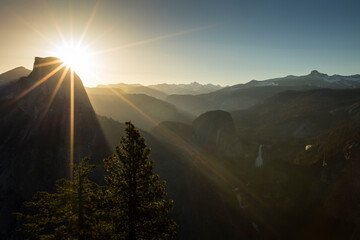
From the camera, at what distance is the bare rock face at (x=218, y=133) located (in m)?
76.6

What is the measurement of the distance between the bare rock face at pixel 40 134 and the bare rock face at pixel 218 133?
153ft

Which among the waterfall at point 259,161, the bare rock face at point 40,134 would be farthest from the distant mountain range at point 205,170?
the waterfall at point 259,161

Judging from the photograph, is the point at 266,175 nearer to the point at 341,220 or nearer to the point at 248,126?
the point at 341,220

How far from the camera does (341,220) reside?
44.2m

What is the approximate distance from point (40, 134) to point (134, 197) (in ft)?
101

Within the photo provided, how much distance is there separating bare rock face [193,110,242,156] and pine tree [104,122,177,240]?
221 ft

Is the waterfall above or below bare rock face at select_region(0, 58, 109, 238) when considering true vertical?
below

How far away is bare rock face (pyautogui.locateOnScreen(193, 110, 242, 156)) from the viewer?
7662cm

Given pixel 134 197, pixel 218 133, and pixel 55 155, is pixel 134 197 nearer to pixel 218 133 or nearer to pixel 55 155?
pixel 55 155

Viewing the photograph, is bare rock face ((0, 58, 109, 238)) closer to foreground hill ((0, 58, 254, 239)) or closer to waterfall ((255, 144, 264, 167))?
foreground hill ((0, 58, 254, 239))

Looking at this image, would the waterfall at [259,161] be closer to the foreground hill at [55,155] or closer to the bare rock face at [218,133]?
the bare rock face at [218,133]

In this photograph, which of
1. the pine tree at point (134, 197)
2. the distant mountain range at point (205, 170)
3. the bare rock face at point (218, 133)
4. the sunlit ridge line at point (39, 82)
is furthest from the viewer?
the bare rock face at point (218, 133)

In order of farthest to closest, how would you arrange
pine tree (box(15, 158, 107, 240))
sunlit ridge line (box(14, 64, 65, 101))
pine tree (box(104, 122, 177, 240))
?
sunlit ridge line (box(14, 64, 65, 101)) < pine tree (box(104, 122, 177, 240)) < pine tree (box(15, 158, 107, 240))

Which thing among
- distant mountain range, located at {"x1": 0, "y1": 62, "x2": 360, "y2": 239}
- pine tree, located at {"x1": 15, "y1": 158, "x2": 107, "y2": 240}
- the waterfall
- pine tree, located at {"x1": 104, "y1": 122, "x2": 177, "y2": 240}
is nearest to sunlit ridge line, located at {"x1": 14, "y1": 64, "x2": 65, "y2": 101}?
distant mountain range, located at {"x1": 0, "y1": 62, "x2": 360, "y2": 239}
